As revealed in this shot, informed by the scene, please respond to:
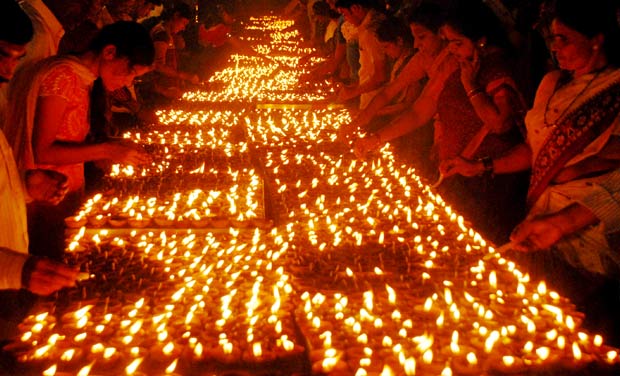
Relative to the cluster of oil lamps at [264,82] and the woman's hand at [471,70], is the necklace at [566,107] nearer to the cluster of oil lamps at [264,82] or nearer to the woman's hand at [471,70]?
the woman's hand at [471,70]

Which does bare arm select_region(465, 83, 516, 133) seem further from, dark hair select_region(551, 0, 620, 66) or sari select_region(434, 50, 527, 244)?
dark hair select_region(551, 0, 620, 66)

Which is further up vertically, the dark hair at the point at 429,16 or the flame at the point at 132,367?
the dark hair at the point at 429,16

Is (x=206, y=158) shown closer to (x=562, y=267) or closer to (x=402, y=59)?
(x=402, y=59)

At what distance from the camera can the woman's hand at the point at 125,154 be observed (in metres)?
4.04

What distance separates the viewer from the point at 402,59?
680cm

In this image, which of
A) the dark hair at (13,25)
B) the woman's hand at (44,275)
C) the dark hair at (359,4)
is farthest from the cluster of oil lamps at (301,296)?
the dark hair at (359,4)

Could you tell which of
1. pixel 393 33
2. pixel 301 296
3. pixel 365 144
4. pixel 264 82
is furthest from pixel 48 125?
pixel 264 82

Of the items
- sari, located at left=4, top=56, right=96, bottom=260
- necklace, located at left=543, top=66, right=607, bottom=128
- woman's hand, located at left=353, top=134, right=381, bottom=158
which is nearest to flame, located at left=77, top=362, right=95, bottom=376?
sari, located at left=4, top=56, right=96, bottom=260

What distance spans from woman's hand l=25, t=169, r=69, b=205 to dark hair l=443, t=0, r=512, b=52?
2.68 metres

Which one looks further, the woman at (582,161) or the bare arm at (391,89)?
the bare arm at (391,89)

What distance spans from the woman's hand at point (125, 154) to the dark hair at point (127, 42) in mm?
585

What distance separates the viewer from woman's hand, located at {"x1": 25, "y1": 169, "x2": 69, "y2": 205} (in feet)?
10.2

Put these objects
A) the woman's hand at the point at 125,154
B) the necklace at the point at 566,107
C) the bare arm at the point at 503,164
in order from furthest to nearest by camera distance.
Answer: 1. the woman's hand at the point at 125,154
2. the bare arm at the point at 503,164
3. the necklace at the point at 566,107

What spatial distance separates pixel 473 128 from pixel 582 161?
1477 mm
